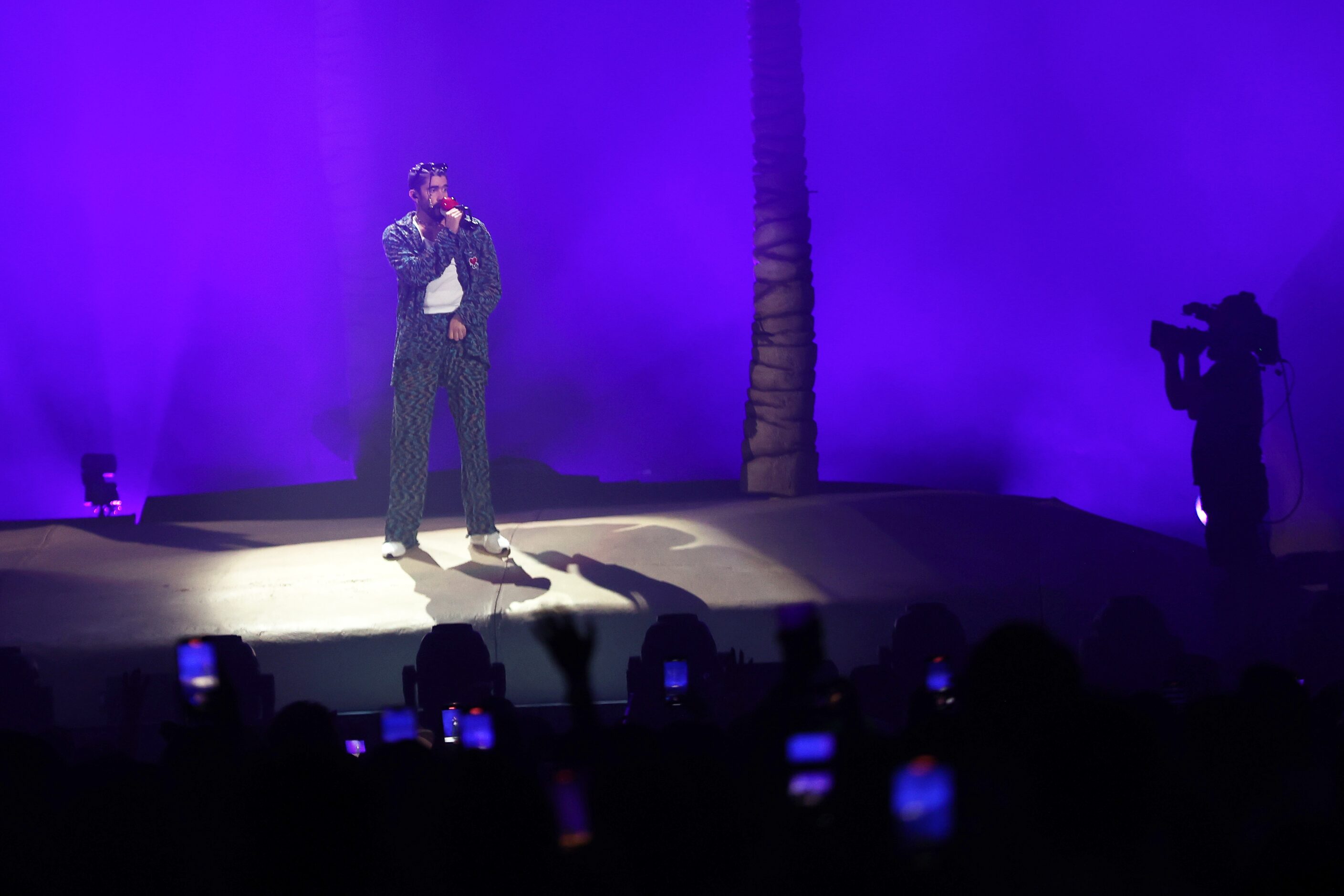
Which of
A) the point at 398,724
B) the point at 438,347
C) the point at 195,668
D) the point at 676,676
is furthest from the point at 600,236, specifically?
the point at 398,724

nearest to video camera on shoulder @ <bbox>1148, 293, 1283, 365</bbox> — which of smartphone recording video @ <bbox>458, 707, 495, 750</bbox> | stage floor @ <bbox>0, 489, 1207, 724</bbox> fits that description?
stage floor @ <bbox>0, 489, 1207, 724</bbox>

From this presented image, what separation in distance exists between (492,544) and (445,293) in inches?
47.3

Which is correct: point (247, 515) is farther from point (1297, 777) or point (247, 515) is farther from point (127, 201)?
point (1297, 777)

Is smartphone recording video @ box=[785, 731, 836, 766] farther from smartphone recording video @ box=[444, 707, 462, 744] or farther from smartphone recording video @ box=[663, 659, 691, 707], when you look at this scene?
smartphone recording video @ box=[663, 659, 691, 707]

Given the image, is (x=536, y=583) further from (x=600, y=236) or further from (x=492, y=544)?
(x=600, y=236)

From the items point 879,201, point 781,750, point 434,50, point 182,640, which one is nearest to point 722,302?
point 879,201

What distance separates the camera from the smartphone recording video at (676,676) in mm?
3012

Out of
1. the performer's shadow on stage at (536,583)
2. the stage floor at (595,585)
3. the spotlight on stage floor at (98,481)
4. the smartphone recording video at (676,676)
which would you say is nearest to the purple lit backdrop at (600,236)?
the spotlight on stage floor at (98,481)

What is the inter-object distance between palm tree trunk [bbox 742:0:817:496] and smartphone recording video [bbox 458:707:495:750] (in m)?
4.53

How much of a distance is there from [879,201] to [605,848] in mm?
6820

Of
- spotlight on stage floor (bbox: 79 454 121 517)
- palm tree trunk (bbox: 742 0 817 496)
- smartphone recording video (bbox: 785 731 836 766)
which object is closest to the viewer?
smartphone recording video (bbox: 785 731 836 766)

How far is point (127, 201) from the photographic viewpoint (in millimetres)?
7859

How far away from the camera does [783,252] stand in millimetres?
6770

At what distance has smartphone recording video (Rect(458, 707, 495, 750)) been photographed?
237 cm
